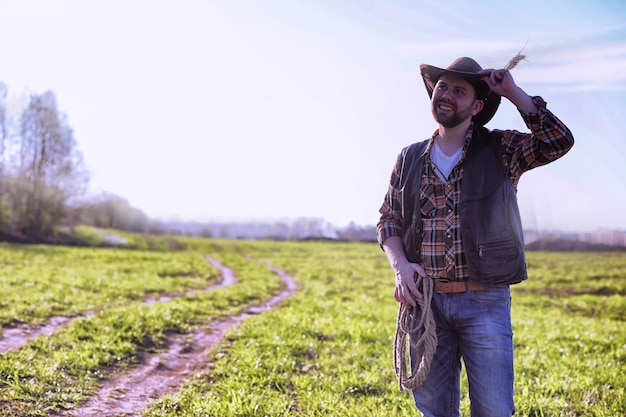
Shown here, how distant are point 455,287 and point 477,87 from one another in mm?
1652

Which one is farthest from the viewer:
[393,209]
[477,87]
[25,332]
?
Answer: [25,332]

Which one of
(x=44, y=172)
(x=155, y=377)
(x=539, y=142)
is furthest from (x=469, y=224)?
(x=44, y=172)

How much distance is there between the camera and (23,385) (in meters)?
6.80

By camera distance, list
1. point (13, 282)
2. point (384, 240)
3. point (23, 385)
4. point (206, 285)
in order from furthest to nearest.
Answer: point (206, 285)
point (13, 282)
point (23, 385)
point (384, 240)

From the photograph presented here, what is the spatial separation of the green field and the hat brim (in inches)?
160

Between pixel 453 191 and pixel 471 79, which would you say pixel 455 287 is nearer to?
pixel 453 191

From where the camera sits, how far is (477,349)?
3.88m

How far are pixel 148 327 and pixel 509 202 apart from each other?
29.9ft

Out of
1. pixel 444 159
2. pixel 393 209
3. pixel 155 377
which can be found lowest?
pixel 155 377

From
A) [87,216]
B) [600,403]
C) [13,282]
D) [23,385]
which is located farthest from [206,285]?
[87,216]

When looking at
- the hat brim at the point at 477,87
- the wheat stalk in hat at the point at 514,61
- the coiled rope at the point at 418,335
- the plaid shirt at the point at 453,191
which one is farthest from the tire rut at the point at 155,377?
the wheat stalk in hat at the point at 514,61

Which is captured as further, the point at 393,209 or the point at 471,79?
the point at 393,209

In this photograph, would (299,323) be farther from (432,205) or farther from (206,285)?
(206,285)

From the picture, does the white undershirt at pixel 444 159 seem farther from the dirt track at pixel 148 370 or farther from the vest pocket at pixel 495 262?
the dirt track at pixel 148 370
